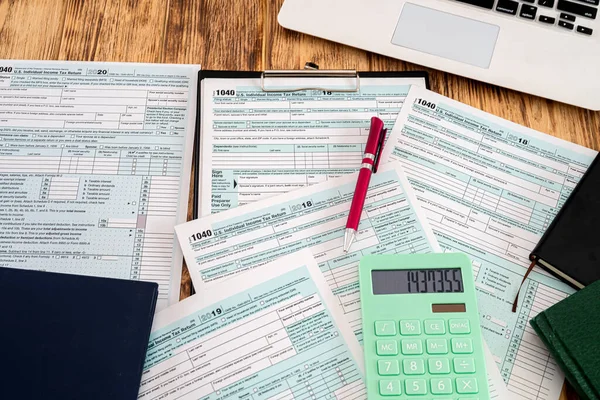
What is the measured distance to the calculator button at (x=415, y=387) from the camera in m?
0.54

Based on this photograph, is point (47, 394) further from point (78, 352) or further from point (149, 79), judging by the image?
point (149, 79)

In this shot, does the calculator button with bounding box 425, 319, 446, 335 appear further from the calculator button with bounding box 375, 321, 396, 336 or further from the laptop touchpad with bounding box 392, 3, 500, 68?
the laptop touchpad with bounding box 392, 3, 500, 68

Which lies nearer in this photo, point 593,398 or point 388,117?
point 593,398

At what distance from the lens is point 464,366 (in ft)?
1.79

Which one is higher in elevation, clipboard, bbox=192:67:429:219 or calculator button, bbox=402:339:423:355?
clipboard, bbox=192:67:429:219

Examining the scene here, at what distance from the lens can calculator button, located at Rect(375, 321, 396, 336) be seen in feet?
1.84

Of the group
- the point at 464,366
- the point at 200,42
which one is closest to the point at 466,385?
the point at 464,366

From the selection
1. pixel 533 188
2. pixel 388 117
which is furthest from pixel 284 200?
pixel 533 188

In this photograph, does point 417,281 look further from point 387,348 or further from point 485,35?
point 485,35

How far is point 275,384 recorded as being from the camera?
0.56 metres

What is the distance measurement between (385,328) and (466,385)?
0.09 m

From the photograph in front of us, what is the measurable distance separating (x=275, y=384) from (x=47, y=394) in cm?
22

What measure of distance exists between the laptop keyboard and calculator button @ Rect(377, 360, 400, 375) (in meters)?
0.43

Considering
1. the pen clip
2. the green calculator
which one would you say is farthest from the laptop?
the green calculator
